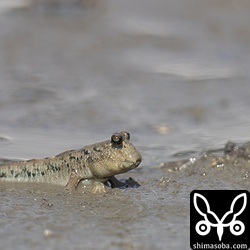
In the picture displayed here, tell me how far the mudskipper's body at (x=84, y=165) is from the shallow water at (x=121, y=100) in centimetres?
9

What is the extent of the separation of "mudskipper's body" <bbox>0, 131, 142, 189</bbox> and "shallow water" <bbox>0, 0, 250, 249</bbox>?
0.30 feet

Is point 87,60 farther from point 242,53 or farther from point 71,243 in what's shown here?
point 71,243

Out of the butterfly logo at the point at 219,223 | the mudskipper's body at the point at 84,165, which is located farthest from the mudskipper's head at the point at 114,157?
the butterfly logo at the point at 219,223

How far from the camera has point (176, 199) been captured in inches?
182

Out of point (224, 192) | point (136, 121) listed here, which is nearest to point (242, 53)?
point (136, 121)

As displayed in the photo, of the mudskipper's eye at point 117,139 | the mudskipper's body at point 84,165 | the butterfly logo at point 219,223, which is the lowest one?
the butterfly logo at point 219,223

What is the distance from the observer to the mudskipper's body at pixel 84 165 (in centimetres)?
464

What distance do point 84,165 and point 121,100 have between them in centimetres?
287

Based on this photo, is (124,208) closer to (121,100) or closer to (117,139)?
(117,139)

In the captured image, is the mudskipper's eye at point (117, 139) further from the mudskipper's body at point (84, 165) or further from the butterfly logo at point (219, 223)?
the butterfly logo at point (219, 223)

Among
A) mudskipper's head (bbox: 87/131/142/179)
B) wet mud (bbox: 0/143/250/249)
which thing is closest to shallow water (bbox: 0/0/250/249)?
wet mud (bbox: 0/143/250/249)

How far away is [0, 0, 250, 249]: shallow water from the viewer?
13.9ft

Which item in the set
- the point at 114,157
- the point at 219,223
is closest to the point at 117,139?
the point at 114,157

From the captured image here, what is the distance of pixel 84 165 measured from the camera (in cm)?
482
